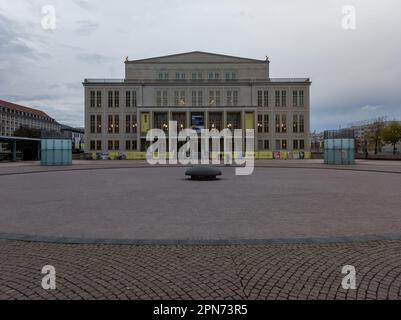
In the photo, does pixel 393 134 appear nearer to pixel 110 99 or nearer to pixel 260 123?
pixel 260 123

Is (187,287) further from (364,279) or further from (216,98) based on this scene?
(216,98)

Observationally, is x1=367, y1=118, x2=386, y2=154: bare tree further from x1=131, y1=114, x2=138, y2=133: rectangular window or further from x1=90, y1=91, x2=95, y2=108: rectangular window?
x1=90, y1=91, x2=95, y2=108: rectangular window

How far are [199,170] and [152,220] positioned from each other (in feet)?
36.2

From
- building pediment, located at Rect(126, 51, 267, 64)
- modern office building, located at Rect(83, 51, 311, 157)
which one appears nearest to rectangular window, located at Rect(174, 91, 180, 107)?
modern office building, located at Rect(83, 51, 311, 157)

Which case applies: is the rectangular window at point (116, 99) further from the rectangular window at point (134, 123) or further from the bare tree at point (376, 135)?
the bare tree at point (376, 135)

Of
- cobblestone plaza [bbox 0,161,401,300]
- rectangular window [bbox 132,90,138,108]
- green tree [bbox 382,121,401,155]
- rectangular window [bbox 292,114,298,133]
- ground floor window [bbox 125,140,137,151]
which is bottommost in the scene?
cobblestone plaza [bbox 0,161,401,300]

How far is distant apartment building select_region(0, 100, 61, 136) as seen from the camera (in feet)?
388

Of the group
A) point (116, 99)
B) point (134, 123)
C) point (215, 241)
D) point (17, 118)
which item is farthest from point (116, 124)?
Result: point (17, 118)

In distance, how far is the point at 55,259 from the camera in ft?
16.2

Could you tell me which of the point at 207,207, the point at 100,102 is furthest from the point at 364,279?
the point at 100,102

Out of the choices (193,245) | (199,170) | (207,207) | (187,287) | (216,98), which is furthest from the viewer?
(216,98)

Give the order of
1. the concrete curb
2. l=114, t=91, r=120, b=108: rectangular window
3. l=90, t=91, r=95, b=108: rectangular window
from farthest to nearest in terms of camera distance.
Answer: l=114, t=91, r=120, b=108: rectangular window < l=90, t=91, r=95, b=108: rectangular window < the concrete curb

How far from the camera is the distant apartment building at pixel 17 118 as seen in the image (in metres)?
118
